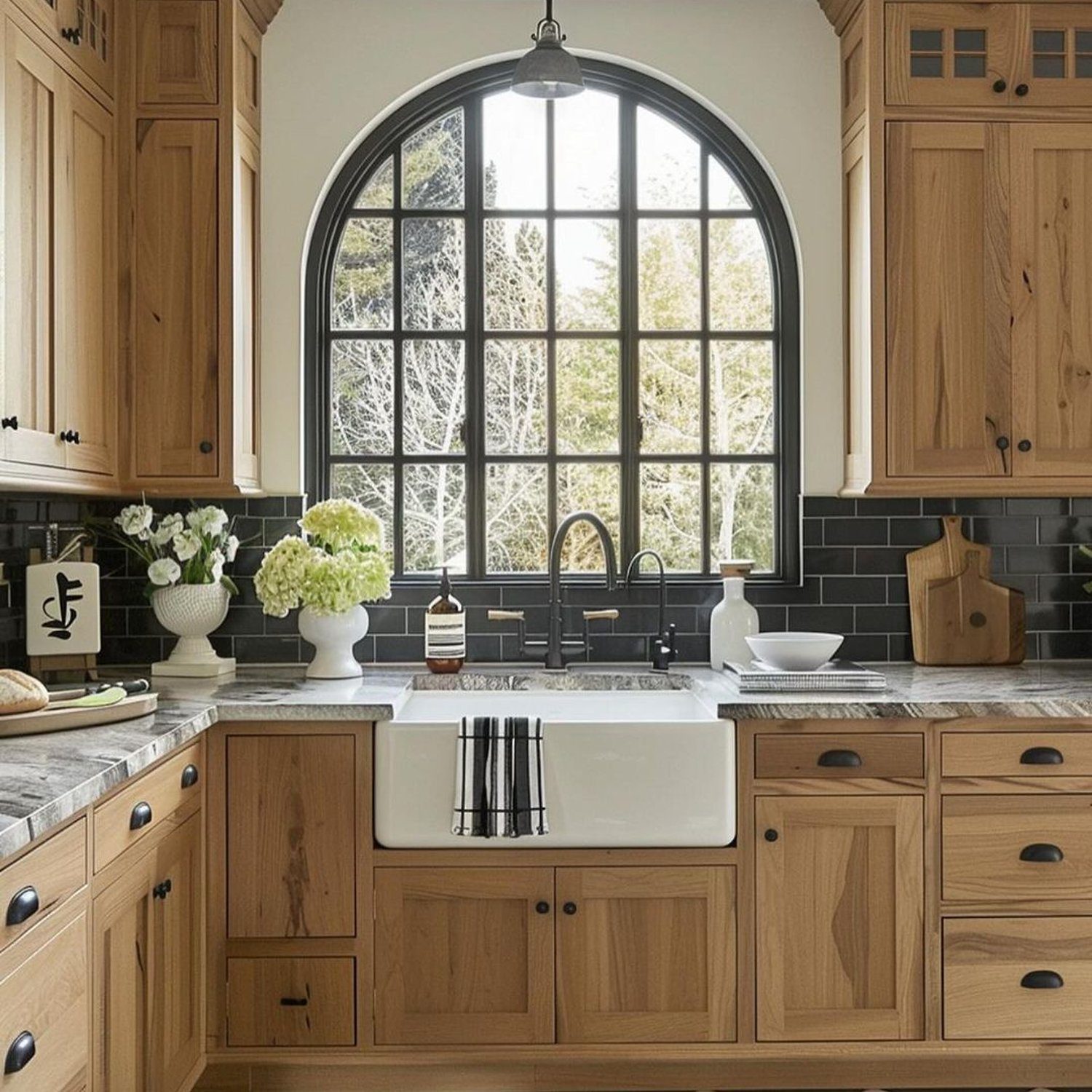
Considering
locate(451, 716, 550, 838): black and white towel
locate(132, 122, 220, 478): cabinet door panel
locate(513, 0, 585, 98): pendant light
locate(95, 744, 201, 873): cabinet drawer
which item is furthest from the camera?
locate(132, 122, 220, 478): cabinet door panel

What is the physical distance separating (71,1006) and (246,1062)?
1.05m

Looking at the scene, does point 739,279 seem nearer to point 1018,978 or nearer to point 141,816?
point 1018,978

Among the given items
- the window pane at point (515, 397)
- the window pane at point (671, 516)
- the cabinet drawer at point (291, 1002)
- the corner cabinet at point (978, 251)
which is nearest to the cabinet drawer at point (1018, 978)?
the corner cabinet at point (978, 251)

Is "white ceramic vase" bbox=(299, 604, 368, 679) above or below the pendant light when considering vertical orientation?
below

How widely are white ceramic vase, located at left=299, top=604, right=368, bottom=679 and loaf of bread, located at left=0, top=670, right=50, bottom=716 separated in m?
0.85

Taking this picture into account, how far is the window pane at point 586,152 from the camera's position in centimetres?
362

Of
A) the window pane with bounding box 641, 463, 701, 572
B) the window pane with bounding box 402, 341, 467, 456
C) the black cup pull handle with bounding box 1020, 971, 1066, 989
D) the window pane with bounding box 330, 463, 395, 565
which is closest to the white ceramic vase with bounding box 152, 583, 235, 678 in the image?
the window pane with bounding box 330, 463, 395, 565

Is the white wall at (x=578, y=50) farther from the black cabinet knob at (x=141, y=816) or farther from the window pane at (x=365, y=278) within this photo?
the black cabinet knob at (x=141, y=816)

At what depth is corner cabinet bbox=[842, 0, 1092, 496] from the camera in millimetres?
3223

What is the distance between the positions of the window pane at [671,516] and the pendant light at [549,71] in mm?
1080

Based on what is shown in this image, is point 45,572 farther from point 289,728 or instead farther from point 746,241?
point 746,241

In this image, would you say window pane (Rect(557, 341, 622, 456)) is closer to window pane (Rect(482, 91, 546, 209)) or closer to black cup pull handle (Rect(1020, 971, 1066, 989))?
window pane (Rect(482, 91, 546, 209))

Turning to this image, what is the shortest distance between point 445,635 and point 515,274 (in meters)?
1.08

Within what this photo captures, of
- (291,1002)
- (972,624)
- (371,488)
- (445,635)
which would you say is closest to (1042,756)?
(972,624)
